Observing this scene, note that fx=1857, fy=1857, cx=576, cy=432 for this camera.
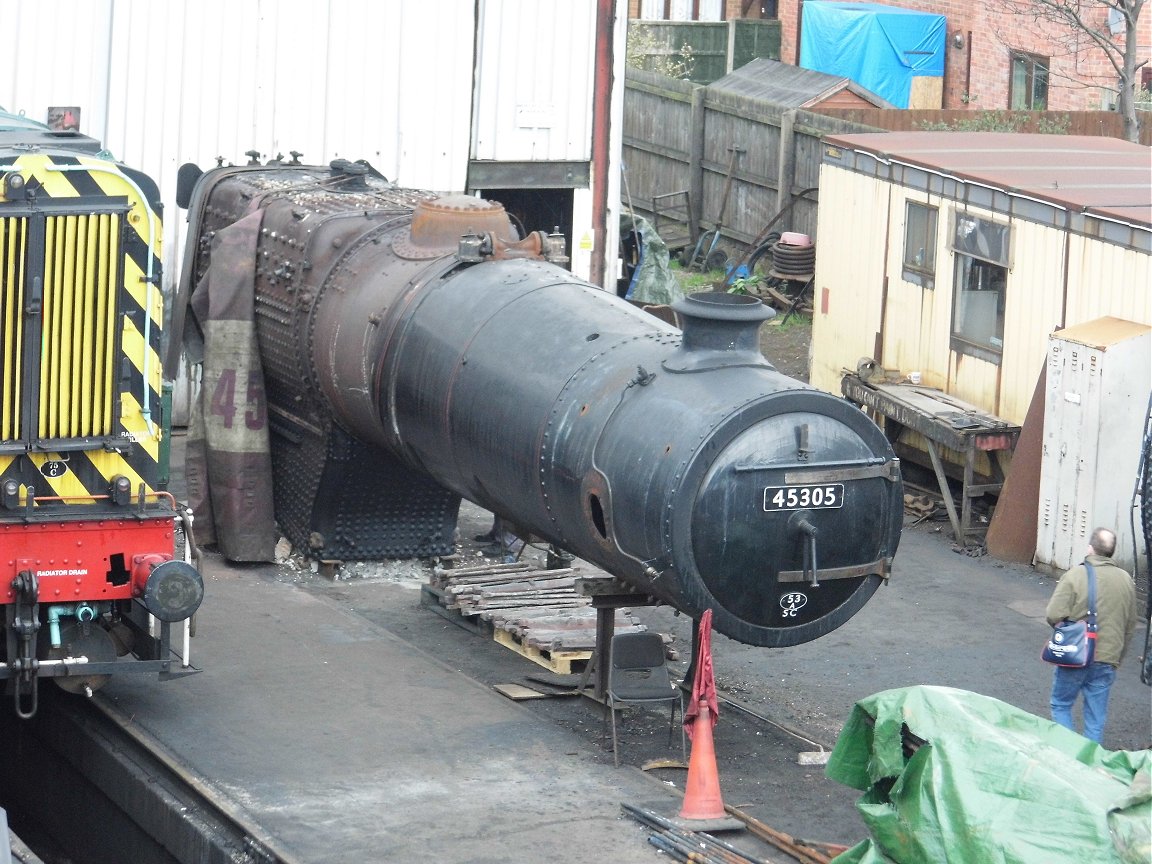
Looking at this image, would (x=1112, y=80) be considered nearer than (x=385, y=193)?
No

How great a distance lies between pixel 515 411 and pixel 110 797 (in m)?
2.70

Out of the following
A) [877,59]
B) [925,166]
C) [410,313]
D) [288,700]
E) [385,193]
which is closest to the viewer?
[288,700]

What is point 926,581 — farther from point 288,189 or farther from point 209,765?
point 209,765

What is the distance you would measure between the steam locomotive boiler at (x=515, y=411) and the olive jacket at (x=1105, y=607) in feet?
4.74

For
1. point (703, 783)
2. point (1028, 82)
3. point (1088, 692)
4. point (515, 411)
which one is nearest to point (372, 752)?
point (703, 783)

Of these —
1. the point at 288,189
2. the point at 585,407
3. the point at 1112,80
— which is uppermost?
the point at 1112,80

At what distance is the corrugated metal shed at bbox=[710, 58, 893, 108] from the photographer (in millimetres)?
25422

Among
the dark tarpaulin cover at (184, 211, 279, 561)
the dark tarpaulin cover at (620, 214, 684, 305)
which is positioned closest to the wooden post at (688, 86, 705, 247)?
the dark tarpaulin cover at (620, 214, 684, 305)

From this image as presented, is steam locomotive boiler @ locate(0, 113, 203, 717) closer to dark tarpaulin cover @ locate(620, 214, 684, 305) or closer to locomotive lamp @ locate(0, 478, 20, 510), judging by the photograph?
locomotive lamp @ locate(0, 478, 20, 510)

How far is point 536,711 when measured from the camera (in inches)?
382

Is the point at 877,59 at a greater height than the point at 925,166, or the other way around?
the point at 877,59

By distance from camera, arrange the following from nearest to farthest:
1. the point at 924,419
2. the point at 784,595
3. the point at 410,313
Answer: the point at 784,595 < the point at 410,313 < the point at 924,419

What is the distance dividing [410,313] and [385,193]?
233 cm

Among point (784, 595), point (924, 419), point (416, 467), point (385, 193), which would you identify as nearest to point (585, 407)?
point (784, 595)
